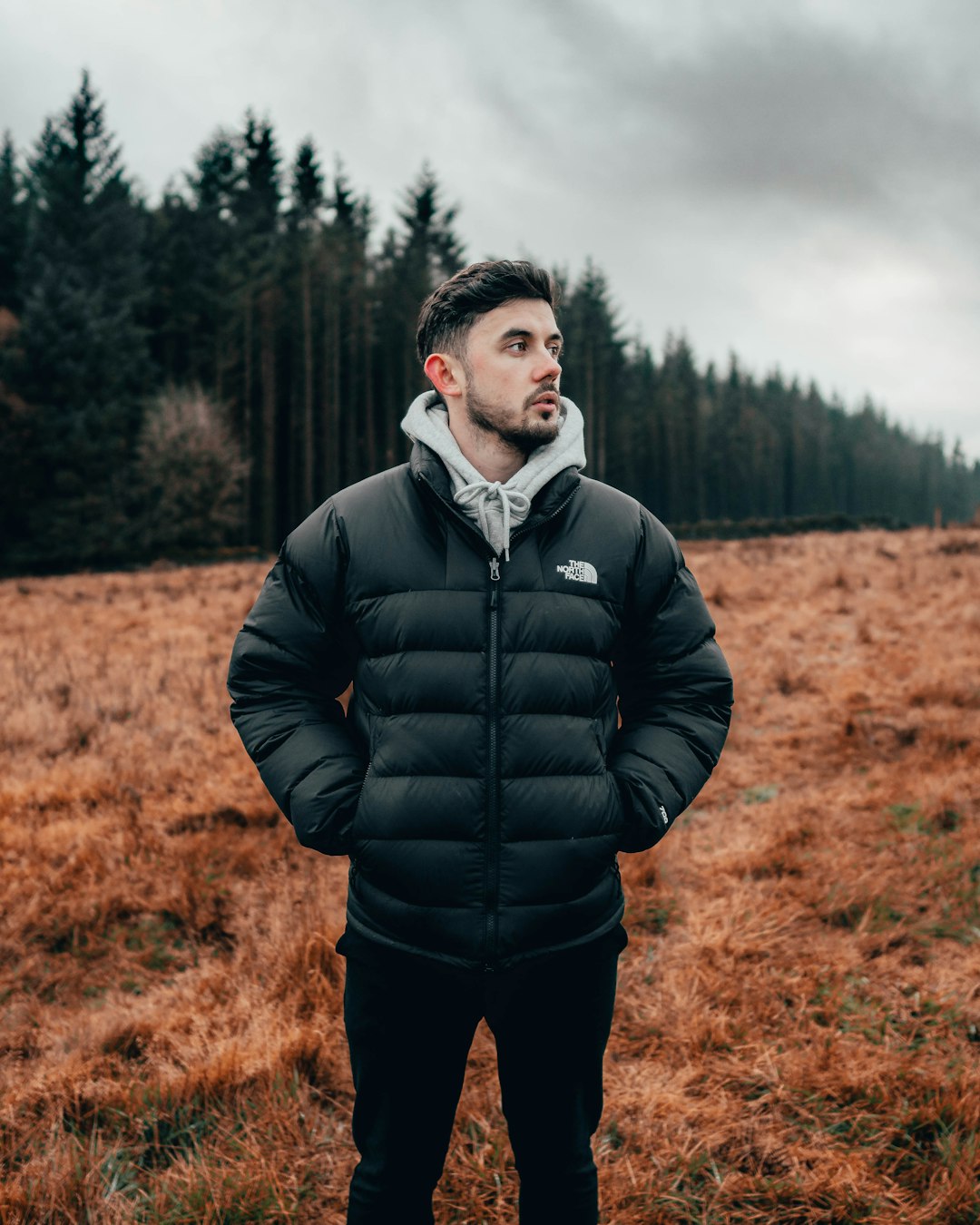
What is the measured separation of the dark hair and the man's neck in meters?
0.19

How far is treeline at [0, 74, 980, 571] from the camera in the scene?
88.3ft

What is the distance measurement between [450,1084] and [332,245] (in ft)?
119

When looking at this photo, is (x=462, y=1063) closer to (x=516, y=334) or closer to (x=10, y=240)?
(x=516, y=334)

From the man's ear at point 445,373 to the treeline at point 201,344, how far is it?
26.6 m

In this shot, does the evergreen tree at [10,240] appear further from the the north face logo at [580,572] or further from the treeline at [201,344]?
the the north face logo at [580,572]

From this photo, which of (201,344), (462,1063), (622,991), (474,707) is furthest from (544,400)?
(201,344)

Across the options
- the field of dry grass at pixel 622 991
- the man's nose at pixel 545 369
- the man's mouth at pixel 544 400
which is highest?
the man's nose at pixel 545 369

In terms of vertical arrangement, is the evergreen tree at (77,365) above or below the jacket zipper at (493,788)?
above

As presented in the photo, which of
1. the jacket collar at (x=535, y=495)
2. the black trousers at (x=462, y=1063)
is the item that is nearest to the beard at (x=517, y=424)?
the jacket collar at (x=535, y=495)

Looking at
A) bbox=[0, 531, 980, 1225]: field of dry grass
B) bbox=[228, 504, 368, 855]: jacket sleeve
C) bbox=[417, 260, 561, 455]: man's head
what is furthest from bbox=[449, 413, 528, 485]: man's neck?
bbox=[0, 531, 980, 1225]: field of dry grass

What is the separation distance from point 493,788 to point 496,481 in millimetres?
713

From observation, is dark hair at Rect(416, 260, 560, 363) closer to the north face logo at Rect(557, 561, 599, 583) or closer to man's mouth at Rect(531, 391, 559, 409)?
man's mouth at Rect(531, 391, 559, 409)

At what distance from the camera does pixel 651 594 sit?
189cm

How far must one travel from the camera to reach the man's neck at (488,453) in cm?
180
